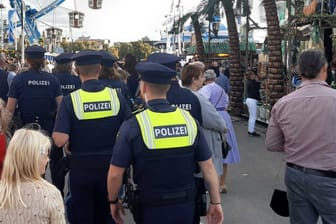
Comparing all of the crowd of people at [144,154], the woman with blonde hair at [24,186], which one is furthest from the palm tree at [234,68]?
the woman with blonde hair at [24,186]

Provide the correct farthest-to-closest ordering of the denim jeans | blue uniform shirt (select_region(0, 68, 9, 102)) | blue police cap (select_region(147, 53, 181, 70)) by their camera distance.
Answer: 1. blue uniform shirt (select_region(0, 68, 9, 102))
2. blue police cap (select_region(147, 53, 181, 70))
3. the denim jeans

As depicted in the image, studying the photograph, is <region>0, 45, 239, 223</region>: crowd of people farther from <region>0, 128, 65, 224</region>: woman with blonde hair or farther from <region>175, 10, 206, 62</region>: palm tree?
<region>175, 10, 206, 62</region>: palm tree

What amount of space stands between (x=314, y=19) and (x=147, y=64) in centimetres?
953

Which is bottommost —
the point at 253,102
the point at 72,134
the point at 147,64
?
the point at 253,102

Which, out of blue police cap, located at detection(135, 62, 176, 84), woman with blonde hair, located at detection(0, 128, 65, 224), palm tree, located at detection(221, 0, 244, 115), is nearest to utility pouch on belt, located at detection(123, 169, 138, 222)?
blue police cap, located at detection(135, 62, 176, 84)

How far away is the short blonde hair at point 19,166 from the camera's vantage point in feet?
9.00

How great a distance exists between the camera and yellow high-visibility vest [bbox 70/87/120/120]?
4.61 meters

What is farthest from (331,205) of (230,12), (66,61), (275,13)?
(230,12)

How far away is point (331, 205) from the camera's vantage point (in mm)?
3883

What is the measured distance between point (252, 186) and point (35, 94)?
369 centimetres

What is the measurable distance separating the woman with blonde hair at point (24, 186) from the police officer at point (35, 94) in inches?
149

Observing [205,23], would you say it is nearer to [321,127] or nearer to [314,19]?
[314,19]

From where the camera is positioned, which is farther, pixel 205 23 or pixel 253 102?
pixel 205 23

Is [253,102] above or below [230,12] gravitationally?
below
